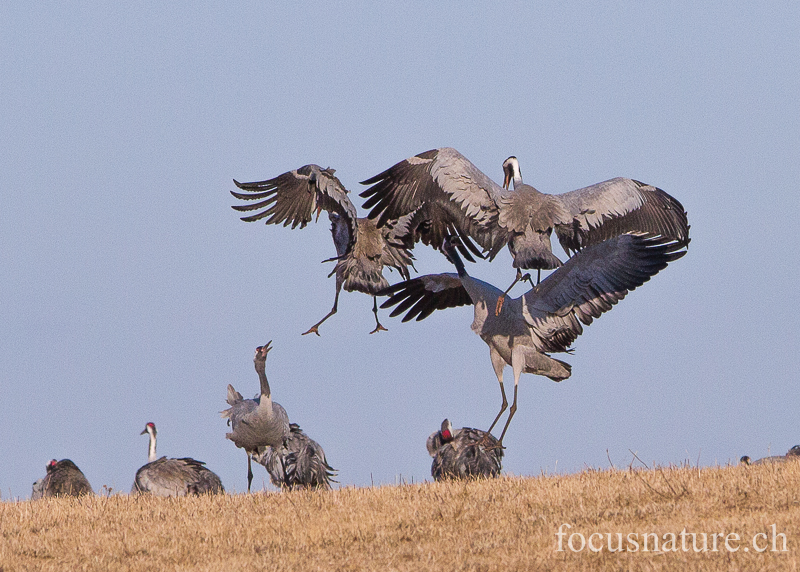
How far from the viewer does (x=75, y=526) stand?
9.23 m

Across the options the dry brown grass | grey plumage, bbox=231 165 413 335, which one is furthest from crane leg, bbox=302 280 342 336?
the dry brown grass

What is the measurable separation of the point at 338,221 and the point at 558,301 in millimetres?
4438

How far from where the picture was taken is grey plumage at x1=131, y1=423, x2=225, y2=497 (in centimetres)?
1311

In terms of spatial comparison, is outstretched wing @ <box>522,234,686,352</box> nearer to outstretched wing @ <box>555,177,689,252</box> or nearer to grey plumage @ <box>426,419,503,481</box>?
outstretched wing @ <box>555,177,689,252</box>

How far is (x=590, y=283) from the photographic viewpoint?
38.9 feet

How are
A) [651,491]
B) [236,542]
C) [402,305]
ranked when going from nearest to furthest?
[236,542] < [651,491] < [402,305]

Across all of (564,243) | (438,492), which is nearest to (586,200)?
(564,243)

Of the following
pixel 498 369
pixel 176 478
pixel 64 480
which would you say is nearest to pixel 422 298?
pixel 498 369

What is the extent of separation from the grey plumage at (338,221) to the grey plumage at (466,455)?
3.33m

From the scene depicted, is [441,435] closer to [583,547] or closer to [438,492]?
[438,492]

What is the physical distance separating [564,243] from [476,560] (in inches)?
225

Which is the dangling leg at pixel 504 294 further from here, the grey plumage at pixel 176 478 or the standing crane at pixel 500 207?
the grey plumage at pixel 176 478

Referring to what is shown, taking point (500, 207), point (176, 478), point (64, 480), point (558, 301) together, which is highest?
point (500, 207)

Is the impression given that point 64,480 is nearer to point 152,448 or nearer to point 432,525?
point 152,448
